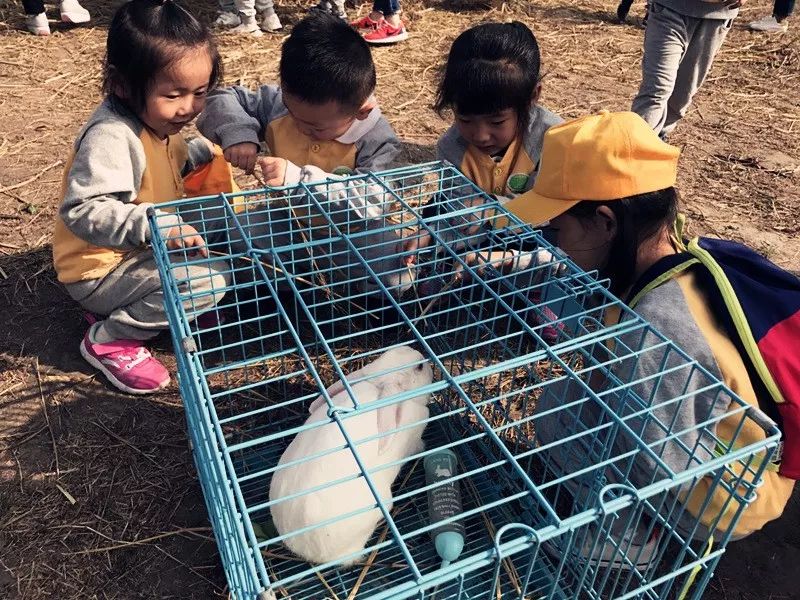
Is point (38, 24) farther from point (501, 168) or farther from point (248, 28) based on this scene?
point (501, 168)

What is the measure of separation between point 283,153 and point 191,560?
1.50 m

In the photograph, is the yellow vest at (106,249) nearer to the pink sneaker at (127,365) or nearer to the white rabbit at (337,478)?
the pink sneaker at (127,365)

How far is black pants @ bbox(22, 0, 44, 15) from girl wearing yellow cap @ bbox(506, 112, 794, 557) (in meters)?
4.70

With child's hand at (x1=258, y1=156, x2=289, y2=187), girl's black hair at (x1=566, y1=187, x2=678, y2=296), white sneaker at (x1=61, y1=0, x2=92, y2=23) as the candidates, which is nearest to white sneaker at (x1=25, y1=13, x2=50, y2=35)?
white sneaker at (x1=61, y1=0, x2=92, y2=23)

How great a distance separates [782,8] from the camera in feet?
18.4

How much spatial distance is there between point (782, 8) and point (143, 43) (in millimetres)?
5507

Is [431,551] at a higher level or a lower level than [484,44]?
lower

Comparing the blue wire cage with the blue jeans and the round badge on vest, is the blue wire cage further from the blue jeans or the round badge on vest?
the blue jeans

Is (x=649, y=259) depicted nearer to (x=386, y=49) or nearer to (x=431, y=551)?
(x=431, y=551)

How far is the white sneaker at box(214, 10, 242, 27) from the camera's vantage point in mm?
5293

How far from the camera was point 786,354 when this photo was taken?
1428 mm

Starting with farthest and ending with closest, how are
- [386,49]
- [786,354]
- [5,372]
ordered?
1. [386,49]
2. [5,372]
3. [786,354]

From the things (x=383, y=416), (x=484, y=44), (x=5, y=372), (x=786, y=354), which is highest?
(x=484, y=44)

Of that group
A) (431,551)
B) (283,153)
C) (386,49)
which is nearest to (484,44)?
(283,153)
